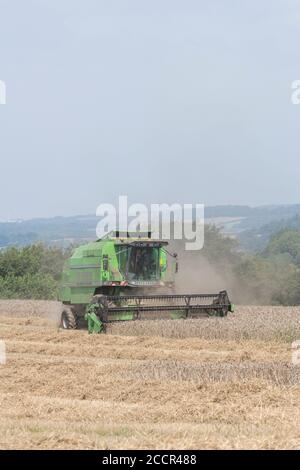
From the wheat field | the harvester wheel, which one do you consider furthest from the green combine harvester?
the wheat field

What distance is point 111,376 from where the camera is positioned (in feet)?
38.7

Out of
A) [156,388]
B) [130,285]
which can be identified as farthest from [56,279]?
[156,388]

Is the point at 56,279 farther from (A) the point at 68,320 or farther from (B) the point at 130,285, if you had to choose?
(B) the point at 130,285

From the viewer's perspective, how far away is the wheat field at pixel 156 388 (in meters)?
7.41

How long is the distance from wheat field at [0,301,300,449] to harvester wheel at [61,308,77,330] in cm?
233

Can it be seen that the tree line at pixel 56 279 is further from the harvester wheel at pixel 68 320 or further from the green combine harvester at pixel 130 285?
the green combine harvester at pixel 130 285

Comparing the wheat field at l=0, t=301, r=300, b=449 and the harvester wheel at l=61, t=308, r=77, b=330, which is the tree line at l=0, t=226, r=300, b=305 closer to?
the harvester wheel at l=61, t=308, r=77, b=330

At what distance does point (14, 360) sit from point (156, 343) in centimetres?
350

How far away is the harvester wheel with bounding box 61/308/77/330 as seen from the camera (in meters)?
20.9

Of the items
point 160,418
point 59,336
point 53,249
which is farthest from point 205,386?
point 53,249

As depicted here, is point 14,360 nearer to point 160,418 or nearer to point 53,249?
point 160,418

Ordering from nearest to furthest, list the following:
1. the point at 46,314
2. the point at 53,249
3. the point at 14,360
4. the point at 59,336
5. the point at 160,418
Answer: the point at 160,418, the point at 14,360, the point at 59,336, the point at 46,314, the point at 53,249

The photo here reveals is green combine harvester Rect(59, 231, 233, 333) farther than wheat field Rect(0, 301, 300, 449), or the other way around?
green combine harvester Rect(59, 231, 233, 333)
